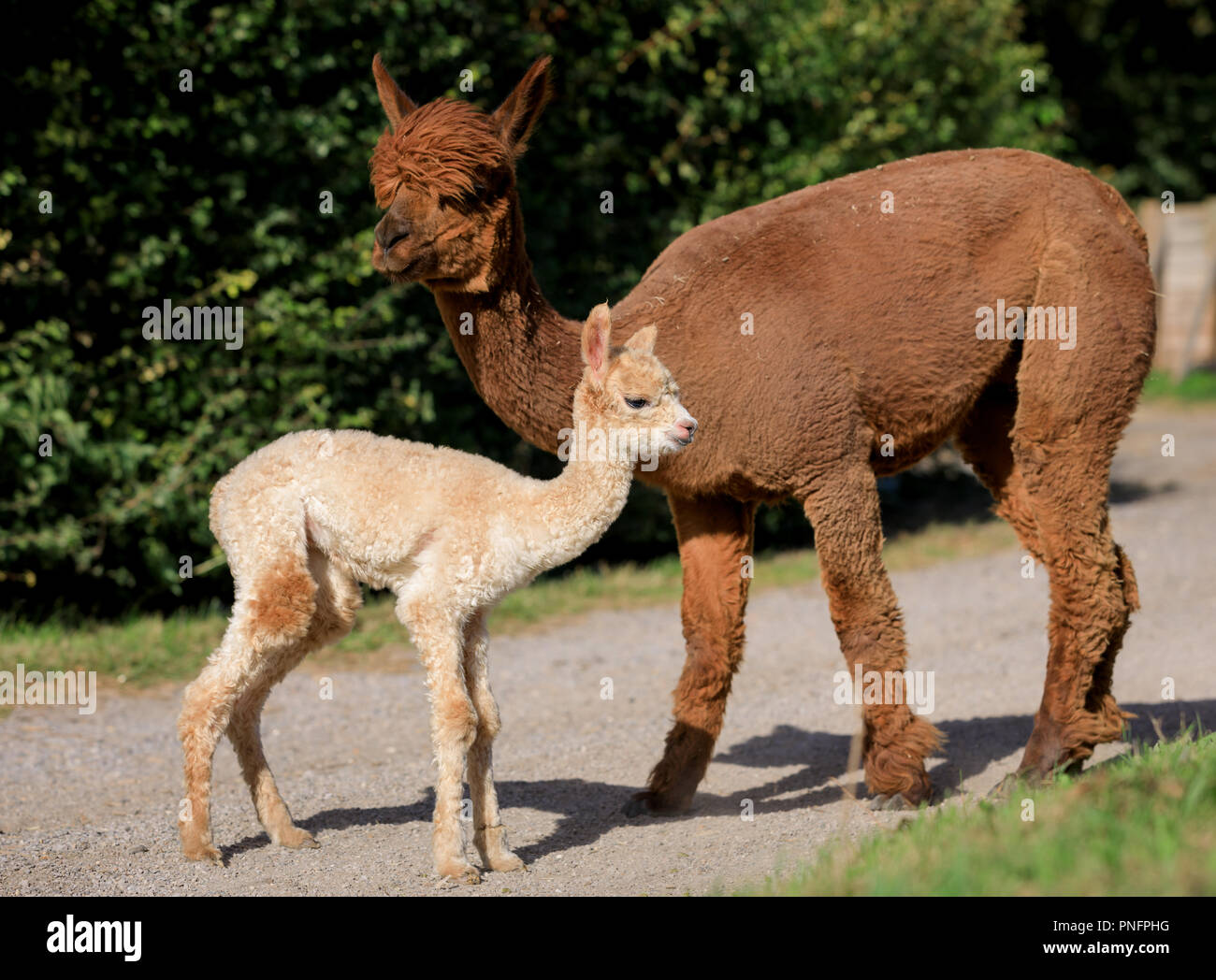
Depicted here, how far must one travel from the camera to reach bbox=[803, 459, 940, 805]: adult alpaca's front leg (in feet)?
17.4

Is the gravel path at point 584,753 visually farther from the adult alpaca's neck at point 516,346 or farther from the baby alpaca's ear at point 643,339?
the baby alpaca's ear at point 643,339

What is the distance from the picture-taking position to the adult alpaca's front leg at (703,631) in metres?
5.68

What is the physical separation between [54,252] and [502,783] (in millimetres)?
4560

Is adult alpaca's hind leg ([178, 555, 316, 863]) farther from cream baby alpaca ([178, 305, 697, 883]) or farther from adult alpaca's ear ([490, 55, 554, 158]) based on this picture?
Answer: adult alpaca's ear ([490, 55, 554, 158])

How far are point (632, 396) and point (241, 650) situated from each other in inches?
64.9

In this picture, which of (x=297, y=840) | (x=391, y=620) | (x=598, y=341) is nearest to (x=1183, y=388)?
(x=391, y=620)

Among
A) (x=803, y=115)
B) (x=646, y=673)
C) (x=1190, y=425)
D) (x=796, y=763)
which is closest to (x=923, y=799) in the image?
(x=796, y=763)

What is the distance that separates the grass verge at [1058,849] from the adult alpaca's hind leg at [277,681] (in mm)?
1861

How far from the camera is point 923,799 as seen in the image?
17.8 feet

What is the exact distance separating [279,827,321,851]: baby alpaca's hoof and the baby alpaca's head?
6.43 ft

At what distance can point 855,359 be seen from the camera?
5.35m

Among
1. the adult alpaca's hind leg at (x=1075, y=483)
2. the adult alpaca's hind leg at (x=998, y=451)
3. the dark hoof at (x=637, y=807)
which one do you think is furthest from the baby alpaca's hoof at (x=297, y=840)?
the adult alpaca's hind leg at (x=998, y=451)

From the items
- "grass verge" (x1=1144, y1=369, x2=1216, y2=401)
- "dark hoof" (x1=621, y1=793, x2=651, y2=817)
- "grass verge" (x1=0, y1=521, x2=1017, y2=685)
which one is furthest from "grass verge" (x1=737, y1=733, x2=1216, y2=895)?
"grass verge" (x1=1144, y1=369, x2=1216, y2=401)
